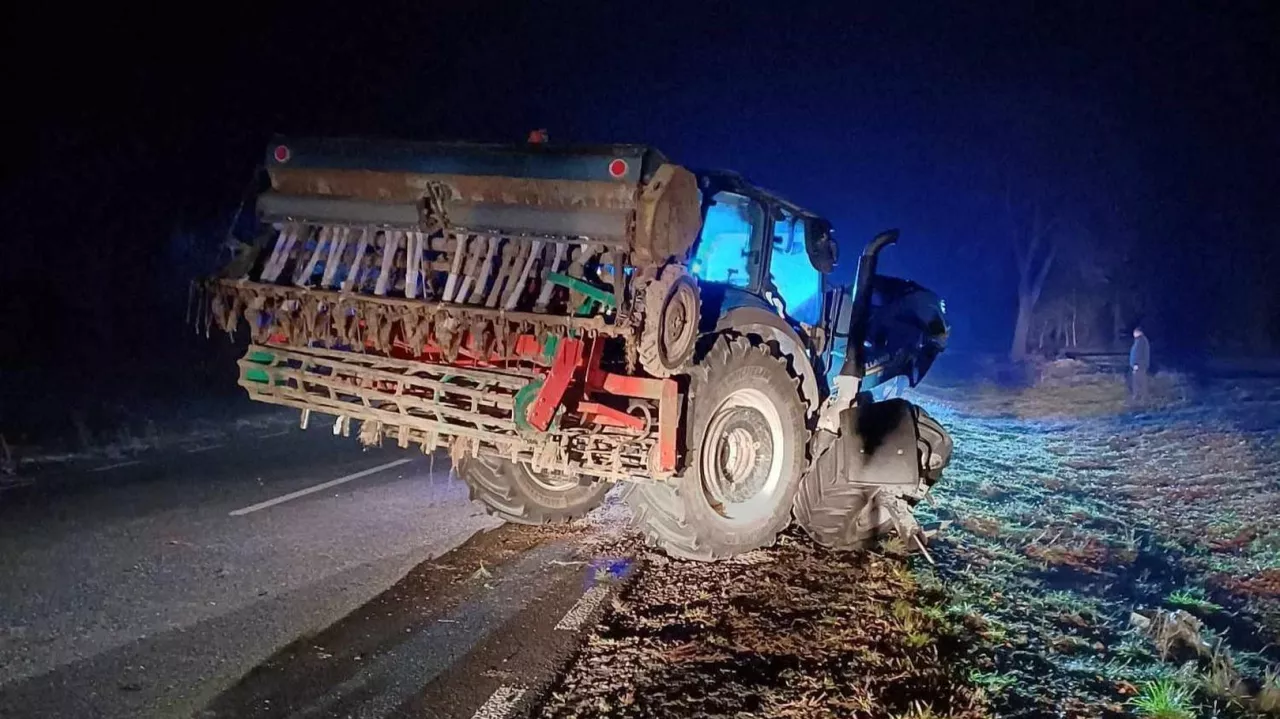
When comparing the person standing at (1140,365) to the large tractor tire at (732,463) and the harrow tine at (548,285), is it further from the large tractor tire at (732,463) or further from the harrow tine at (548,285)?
the harrow tine at (548,285)

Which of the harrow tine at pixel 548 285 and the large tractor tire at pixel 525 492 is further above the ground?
the harrow tine at pixel 548 285

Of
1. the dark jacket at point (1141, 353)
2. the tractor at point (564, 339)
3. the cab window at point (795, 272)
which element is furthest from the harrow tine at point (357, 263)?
the dark jacket at point (1141, 353)

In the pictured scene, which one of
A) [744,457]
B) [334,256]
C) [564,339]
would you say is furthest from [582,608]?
[334,256]

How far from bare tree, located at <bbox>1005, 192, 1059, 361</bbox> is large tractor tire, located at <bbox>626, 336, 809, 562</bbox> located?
88.2 feet

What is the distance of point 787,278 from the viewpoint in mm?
7887

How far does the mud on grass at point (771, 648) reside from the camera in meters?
3.99

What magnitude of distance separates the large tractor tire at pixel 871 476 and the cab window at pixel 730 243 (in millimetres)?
1427

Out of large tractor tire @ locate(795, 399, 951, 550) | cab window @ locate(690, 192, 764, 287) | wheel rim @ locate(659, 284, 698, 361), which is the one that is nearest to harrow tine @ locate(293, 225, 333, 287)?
wheel rim @ locate(659, 284, 698, 361)

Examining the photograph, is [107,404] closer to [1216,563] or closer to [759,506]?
[759,506]

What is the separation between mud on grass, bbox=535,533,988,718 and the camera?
3994 millimetres

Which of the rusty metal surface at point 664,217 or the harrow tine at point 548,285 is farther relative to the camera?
the harrow tine at point 548,285

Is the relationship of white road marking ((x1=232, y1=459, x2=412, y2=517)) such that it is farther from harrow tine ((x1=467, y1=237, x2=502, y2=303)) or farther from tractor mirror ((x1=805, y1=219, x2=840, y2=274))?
tractor mirror ((x1=805, y1=219, x2=840, y2=274))

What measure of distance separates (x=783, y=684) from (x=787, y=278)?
4307mm

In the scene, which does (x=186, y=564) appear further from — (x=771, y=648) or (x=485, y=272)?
(x=771, y=648)
